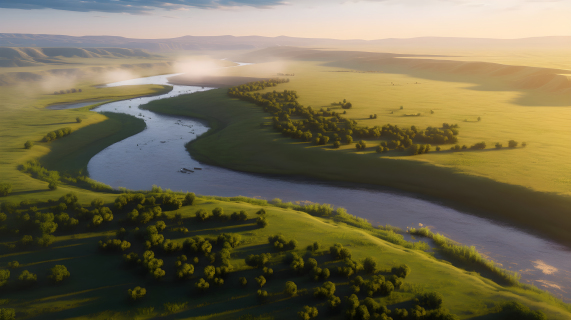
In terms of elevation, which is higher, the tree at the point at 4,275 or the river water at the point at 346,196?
the river water at the point at 346,196

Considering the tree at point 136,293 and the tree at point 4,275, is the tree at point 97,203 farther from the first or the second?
the tree at point 136,293

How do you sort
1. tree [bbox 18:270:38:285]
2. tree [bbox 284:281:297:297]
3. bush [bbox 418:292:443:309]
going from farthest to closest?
tree [bbox 18:270:38:285] < tree [bbox 284:281:297:297] < bush [bbox 418:292:443:309]

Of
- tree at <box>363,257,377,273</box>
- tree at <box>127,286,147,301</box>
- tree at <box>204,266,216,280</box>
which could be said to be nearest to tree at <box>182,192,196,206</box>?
tree at <box>204,266,216,280</box>

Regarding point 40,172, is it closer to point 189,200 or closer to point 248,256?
point 189,200

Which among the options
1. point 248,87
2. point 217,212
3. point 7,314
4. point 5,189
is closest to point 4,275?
point 7,314

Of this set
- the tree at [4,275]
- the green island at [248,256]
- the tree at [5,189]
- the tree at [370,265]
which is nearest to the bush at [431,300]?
the green island at [248,256]

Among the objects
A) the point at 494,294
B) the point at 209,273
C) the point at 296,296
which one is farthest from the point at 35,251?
the point at 494,294

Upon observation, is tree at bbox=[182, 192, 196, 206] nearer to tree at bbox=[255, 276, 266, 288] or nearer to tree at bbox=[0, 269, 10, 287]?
tree at bbox=[255, 276, 266, 288]
